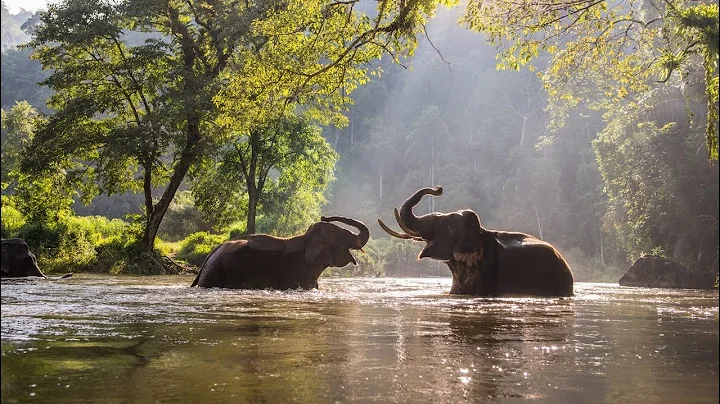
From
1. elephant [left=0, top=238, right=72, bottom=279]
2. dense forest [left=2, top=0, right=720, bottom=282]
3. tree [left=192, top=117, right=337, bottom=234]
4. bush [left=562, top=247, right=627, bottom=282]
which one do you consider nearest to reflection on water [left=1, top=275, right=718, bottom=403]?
dense forest [left=2, top=0, right=720, bottom=282]

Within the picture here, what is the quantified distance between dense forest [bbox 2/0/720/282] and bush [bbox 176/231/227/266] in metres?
0.13

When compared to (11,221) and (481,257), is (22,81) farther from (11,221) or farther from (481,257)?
(481,257)

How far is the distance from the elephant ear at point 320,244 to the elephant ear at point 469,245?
2.21 meters

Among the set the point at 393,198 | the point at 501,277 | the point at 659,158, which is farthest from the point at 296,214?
the point at 393,198

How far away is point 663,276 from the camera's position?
75.4 feet

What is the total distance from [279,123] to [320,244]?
1462 cm

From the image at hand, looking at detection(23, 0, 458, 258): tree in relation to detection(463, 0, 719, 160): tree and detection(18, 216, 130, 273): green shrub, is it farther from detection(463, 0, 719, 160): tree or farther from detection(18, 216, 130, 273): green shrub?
detection(463, 0, 719, 160): tree

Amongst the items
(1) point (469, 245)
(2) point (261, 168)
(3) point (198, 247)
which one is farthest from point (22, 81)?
(1) point (469, 245)

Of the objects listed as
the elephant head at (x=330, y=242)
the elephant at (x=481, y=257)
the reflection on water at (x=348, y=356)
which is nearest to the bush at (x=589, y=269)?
the elephant at (x=481, y=257)

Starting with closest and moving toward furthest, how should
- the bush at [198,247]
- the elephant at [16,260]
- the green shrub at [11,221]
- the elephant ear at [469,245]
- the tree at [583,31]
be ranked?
1. the tree at [583,31]
2. the elephant ear at [469,245]
3. the elephant at [16,260]
4. the green shrub at [11,221]
5. the bush at [198,247]

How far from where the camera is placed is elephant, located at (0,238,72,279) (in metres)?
13.4

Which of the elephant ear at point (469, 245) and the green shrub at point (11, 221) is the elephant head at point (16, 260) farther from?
the green shrub at point (11, 221)

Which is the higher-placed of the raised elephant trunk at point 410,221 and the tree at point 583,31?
the tree at point 583,31

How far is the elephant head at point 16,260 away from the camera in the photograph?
13461 mm
